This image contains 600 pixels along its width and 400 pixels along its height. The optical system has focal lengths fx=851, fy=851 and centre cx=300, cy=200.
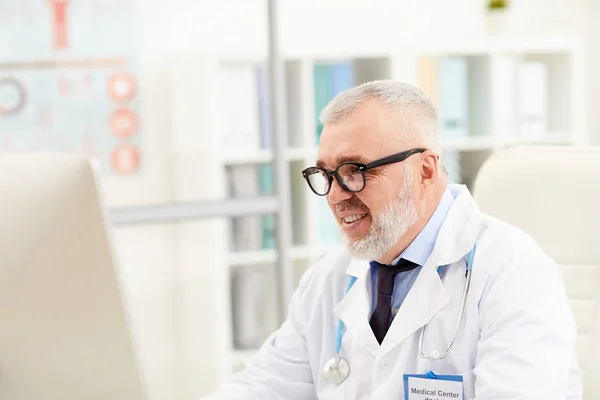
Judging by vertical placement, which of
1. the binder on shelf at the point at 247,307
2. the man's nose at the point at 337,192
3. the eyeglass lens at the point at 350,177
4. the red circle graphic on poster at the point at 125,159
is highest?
the eyeglass lens at the point at 350,177

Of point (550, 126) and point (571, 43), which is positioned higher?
point (571, 43)

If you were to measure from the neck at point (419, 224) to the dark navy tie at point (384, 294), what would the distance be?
17 millimetres

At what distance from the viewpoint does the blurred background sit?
11.3 feet

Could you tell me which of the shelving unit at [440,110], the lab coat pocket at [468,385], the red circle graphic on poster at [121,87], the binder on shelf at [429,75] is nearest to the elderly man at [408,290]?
the lab coat pocket at [468,385]

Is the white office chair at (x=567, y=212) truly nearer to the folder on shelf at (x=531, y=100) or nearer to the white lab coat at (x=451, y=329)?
the white lab coat at (x=451, y=329)

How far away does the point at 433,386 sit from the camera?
1363 millimetres

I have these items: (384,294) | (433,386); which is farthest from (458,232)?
(433,386)

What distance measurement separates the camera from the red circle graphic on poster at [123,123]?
3.64 metres

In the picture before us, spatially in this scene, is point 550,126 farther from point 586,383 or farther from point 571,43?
point 586,383

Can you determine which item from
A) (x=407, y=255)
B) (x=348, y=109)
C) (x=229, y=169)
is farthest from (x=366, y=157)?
(x=229, y=169)

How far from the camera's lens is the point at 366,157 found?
4.80 ft

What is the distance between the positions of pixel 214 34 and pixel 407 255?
2.45 meters

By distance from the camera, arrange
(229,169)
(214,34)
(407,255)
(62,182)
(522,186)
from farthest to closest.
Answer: (214,34)
(229,169)
(522,186)
(407,255)
(62,182)

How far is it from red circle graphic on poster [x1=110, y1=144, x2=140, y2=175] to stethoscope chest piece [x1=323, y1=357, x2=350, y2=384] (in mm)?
2292
